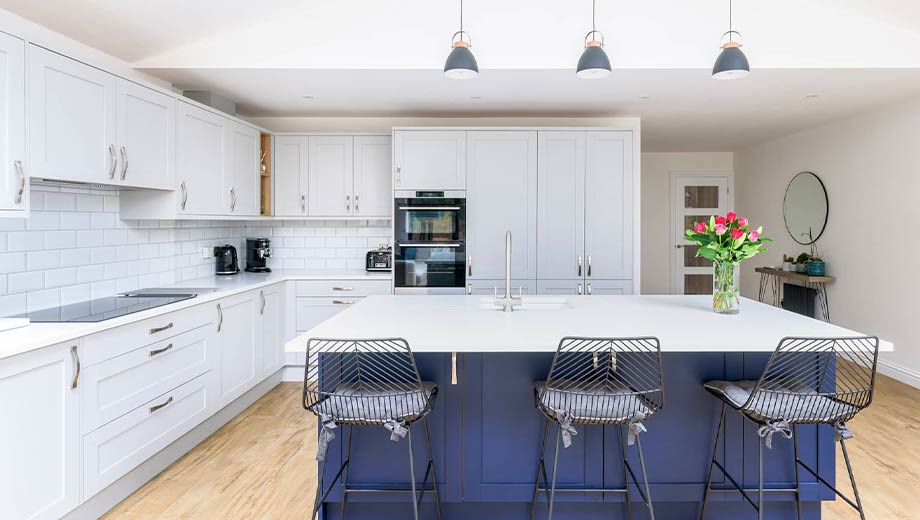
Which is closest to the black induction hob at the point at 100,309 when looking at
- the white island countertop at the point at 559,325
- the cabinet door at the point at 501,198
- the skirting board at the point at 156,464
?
the skirting board at the point at 156,464

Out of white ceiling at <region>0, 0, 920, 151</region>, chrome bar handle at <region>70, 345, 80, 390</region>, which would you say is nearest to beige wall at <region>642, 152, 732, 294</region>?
white ceiling at <region>0, 0, 920, 151</region>

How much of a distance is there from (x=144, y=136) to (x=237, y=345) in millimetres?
1488

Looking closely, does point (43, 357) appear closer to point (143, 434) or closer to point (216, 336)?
point (143, 434)

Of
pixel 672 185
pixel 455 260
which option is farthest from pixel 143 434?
pixel 672 185

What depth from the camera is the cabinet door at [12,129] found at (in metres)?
2.07

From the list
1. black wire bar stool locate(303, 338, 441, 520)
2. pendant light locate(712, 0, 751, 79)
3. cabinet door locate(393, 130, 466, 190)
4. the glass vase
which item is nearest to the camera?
black wire bar stool locate(303, 338, 441, 520)

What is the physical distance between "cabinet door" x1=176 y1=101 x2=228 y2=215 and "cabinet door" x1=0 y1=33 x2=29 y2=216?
1189 millimetres

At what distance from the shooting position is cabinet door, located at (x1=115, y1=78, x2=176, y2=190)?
281 centimetres

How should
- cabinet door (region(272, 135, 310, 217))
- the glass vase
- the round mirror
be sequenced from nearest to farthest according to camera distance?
the glass vase < cabinet door (region(272, 135, 310, 217)) < the round mirror

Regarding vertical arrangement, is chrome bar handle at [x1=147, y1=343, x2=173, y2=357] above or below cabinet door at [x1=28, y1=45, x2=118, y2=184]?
below

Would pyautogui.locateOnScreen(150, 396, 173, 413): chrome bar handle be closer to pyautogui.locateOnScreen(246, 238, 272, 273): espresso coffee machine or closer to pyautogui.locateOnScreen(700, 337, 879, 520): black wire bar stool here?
pyautogui.locateOnScreen(246, 238, 272, 273): espresso coffee machine

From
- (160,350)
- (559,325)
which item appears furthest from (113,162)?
(559,325)

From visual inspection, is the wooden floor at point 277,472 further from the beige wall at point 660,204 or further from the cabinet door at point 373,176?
the beige wall at point 660,204

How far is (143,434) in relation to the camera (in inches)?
103
